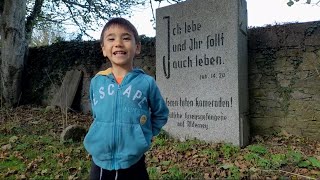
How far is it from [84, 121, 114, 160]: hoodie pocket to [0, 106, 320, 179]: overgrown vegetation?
1.65 meters

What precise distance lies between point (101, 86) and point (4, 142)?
148 inches

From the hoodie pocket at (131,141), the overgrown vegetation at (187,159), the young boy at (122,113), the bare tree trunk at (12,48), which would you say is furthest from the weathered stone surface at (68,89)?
the hoodie pocket at (131,141)

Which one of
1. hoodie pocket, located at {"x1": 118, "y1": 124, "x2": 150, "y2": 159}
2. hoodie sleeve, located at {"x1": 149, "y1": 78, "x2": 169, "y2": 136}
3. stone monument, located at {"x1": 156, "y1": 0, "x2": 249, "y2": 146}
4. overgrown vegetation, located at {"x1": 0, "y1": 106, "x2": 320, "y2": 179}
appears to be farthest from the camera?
stone monument, located at {"x1": 156, "y1": 0, "x2": 249, "y2": 146}

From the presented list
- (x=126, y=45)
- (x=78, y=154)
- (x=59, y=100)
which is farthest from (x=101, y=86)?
(x=59, y=100)

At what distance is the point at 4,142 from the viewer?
15.9ft

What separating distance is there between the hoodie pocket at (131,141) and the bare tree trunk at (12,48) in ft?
26.9

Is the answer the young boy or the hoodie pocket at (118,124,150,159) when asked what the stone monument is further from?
the hoodie pocket at (118,124,150,159)

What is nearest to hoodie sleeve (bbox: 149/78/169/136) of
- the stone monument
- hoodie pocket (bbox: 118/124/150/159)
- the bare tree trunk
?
hoodie pocket (bbox: 118/124/150/159)

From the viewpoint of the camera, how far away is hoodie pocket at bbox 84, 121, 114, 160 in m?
1.78

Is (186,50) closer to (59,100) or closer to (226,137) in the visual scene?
(226,137)

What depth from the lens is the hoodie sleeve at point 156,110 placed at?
1.93 meters

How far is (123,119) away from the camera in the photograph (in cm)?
180

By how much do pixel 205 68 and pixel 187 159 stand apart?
1.60 meters

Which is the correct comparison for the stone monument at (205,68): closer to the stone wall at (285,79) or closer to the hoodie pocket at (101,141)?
the stone wall at (285,79)
